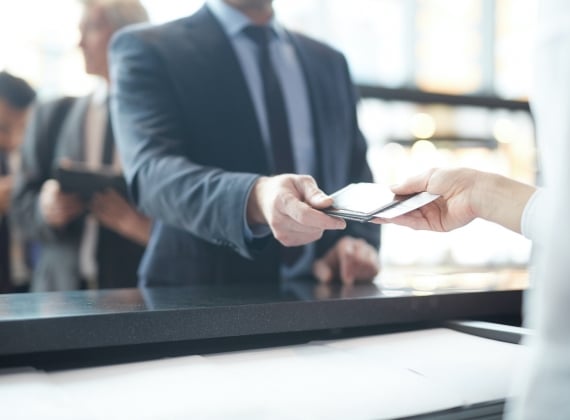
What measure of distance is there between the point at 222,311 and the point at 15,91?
2448mm

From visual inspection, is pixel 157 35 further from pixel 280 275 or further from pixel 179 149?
pixel 280 275

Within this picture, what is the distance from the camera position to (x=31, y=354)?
0.90 m

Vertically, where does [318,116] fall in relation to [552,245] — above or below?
above

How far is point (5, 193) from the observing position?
2926mm

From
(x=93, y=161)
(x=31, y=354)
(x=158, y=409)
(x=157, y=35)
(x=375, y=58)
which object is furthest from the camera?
(x=375, y=58)

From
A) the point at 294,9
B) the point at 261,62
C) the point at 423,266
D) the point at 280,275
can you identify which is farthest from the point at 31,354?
the point at 423,266

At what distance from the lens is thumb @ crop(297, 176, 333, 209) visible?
1.08 m

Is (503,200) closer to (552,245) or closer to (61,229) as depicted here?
(552,245)

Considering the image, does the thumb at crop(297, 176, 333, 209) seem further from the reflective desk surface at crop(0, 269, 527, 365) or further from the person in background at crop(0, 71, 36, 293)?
the person in background at crop(0, 71, 36, 293)

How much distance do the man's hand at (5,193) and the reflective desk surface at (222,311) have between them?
192 centimetres

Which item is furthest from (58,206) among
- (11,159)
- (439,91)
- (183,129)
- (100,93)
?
(439,91)

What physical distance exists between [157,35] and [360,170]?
2.24 feet

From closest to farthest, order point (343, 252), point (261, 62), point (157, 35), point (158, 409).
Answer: point (158, 409) → point (343, 252) → point (157, 35) → point (261, 62)

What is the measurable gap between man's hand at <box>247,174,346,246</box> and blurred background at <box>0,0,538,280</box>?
3248 mm
